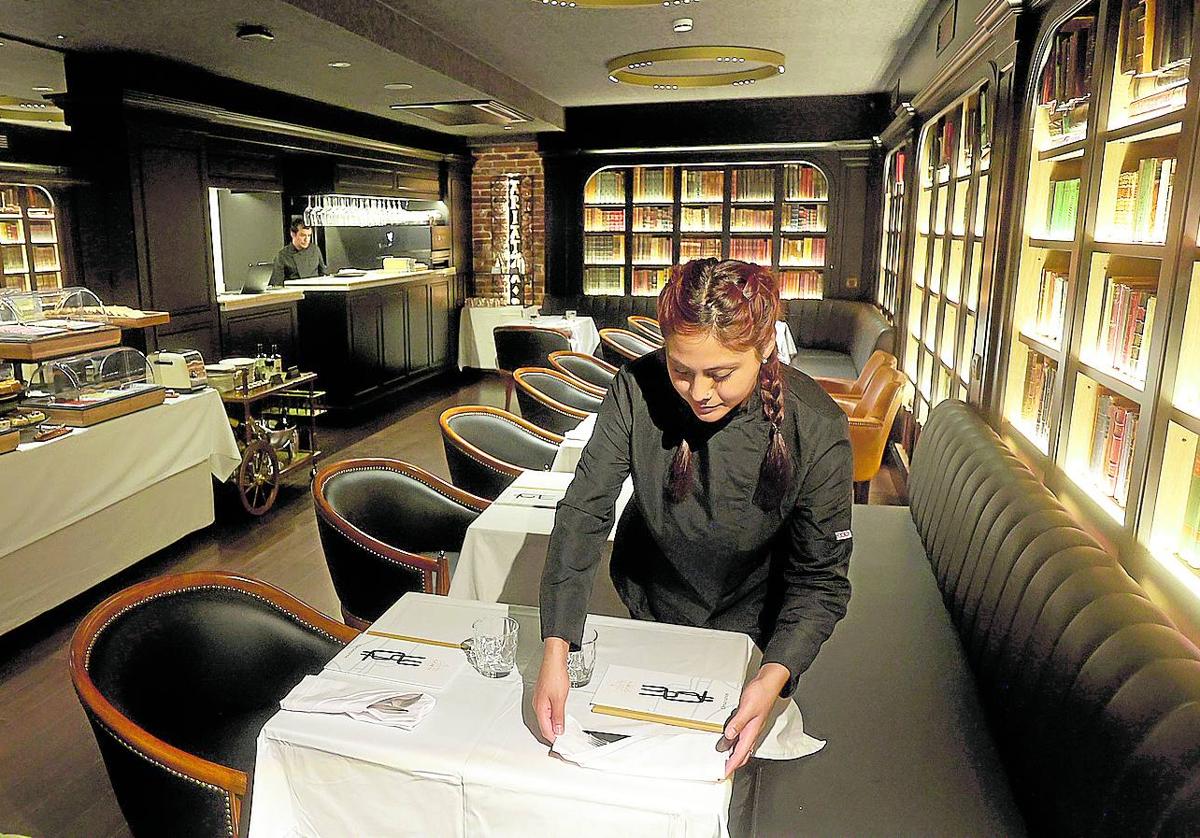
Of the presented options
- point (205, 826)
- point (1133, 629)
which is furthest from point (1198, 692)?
point (205, 826)

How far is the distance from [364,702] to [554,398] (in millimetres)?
3724

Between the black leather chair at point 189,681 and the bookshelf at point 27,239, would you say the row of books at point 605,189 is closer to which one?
the bookshelf at point 27,239

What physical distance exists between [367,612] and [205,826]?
124cm

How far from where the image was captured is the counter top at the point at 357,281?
24.0 ft

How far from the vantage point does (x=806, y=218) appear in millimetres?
8875

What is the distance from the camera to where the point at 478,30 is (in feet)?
17.2

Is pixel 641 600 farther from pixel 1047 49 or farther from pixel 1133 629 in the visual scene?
pixel 1047 49

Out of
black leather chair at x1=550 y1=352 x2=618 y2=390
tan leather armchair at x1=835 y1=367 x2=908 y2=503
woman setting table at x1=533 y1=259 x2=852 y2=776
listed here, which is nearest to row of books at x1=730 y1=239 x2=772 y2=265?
black leather chair at x1=550 y1=352 x2=618 y2=390

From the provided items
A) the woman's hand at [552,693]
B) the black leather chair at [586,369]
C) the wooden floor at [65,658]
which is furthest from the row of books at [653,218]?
the woman's hand at [552,693]

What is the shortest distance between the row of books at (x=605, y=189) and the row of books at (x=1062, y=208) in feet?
21.8

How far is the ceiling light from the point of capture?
4.30m

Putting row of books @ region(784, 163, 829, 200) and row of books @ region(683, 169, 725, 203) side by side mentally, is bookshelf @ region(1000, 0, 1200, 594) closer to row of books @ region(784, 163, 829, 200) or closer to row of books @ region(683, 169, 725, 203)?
row of books @ region(784, 163, 829, 200)

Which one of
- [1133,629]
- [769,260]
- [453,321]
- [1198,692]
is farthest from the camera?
[453,321]

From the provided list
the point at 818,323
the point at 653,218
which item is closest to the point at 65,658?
the point at 818,323
